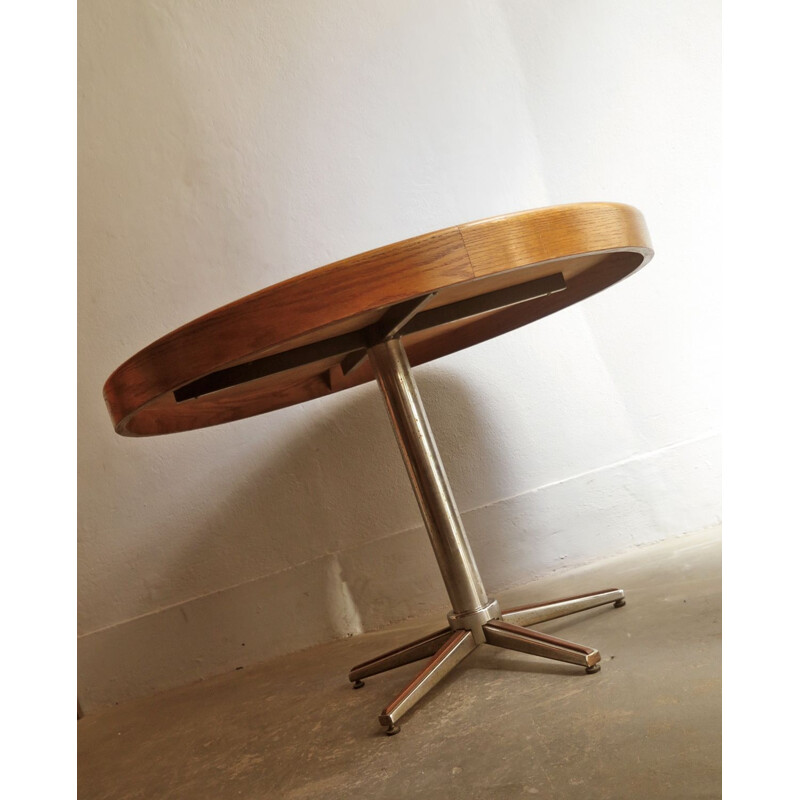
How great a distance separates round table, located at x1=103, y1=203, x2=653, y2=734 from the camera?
3.33 ft

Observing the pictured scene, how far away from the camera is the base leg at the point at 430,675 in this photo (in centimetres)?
131

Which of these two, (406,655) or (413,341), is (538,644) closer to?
(406,655)

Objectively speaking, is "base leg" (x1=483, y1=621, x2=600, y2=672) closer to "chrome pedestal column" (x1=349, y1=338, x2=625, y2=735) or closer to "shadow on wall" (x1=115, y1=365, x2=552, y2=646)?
"chrome pedestal column" (x1=349, y1=338, x2=625, y2=735)

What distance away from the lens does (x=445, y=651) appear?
4.84 feet

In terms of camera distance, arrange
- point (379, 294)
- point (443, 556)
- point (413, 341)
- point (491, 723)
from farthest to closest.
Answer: point (413, 341) < point (443, 556) < point (491, 723) < point (379, 294)

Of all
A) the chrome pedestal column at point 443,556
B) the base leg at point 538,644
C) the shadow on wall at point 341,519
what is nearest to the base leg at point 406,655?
the chrome pedestal column at point 443,556

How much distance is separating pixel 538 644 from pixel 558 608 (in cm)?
23

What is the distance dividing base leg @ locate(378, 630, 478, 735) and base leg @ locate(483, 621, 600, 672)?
52mm

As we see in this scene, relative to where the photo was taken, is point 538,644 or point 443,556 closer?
point 538,644

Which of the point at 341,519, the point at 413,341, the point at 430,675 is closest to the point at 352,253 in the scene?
the point at 413,341

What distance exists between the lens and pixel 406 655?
63.7 inches

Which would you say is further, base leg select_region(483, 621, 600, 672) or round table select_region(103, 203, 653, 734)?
base leg select_region(483, 621, 600, 672)

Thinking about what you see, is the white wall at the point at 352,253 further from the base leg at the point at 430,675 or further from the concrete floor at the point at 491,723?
the base leg at the point at 430,675

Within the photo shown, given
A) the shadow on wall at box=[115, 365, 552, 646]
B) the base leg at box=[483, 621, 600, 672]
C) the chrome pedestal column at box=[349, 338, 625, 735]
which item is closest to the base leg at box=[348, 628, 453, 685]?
the chrome pedestal column at box=[349, 338, 625, 735]
